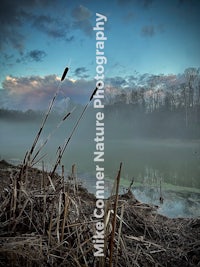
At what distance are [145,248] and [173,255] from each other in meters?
0.24

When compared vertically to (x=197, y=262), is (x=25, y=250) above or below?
above

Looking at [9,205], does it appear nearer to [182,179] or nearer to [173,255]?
[173,255]

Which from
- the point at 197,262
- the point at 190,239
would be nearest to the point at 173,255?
the point at 197,262

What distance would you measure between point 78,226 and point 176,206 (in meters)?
5.24

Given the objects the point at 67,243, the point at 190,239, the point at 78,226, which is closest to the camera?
the point at 67,243

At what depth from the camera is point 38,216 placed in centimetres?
180

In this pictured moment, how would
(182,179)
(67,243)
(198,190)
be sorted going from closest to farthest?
1. (67,243)
2. (198,190)
3. (182,179)

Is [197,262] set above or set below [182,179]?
above

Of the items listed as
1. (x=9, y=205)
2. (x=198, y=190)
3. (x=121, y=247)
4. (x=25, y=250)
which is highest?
(x=9, y=205)

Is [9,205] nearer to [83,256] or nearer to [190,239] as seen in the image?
[83,256]

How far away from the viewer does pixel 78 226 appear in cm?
174

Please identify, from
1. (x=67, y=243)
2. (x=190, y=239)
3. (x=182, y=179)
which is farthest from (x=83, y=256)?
(x=182, y=179)

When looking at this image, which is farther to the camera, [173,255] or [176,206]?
[176,206]

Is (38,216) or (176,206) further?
(176,206)
